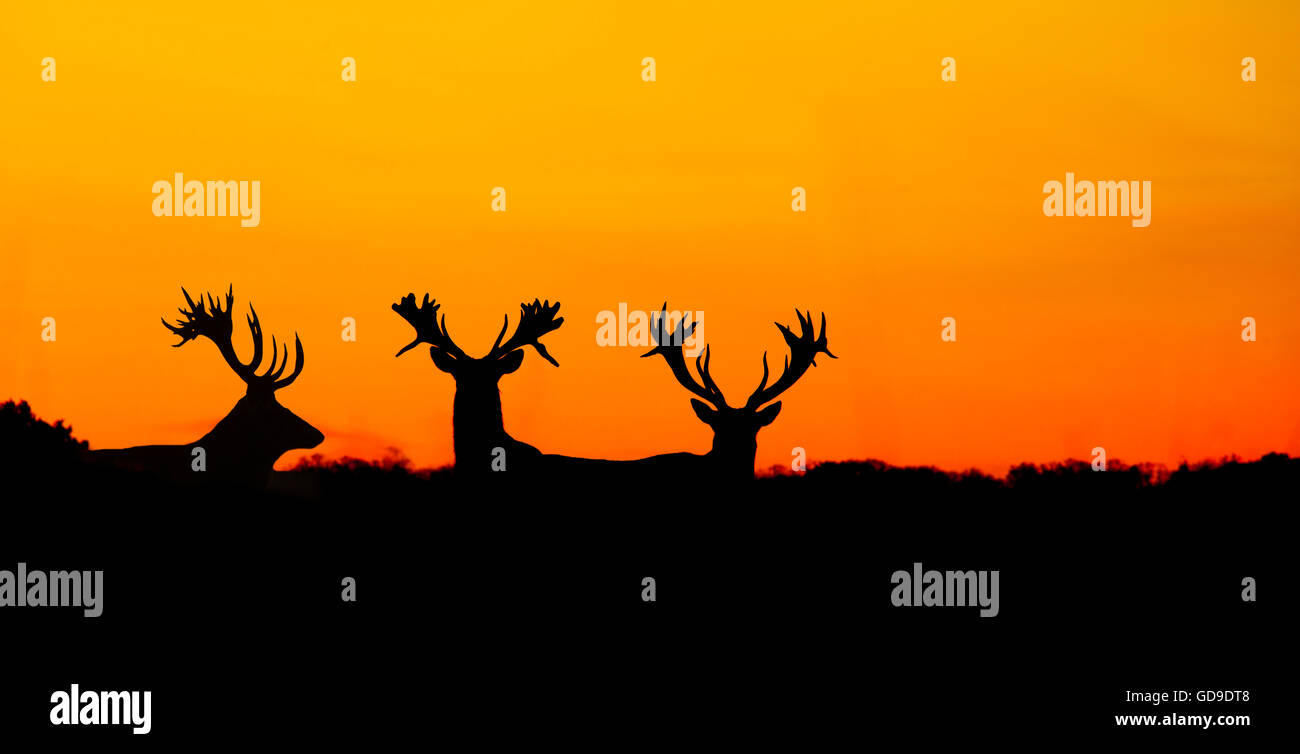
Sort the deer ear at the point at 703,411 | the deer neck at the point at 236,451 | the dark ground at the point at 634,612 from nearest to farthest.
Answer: the dark ground at the point at 634,612, the deer ear at the point at 703,411, the deer neck at the point at 236,451

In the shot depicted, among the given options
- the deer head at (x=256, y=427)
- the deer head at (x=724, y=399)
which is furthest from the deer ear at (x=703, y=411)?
the deer head at (x=256, y=427)

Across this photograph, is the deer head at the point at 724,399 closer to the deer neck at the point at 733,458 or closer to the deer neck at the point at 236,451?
the deer neck at the point at 733,458

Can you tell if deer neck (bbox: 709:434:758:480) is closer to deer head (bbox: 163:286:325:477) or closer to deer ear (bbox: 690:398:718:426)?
deer ear (bbox: 690:398:718:426)

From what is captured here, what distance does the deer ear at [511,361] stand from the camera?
53.6 ft

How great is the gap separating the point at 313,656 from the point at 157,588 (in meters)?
1.86

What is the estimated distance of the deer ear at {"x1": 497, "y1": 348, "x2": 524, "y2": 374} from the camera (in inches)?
643

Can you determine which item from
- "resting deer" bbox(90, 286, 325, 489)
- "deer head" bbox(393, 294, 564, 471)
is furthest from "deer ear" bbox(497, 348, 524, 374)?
"resting deer" bbox(90, 286, 325, 489)

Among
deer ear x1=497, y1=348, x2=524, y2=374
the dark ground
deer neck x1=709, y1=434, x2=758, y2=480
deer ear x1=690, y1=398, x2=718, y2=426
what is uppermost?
deer ear x1=497, y1=348, x2=524, y2=374

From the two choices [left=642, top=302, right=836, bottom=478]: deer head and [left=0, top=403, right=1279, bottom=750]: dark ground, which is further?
[left=642, top=302, right=836, bottom=478]: deer head

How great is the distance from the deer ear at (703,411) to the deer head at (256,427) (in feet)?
14.0
